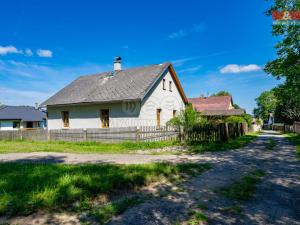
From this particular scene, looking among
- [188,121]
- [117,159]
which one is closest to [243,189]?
[117,159]

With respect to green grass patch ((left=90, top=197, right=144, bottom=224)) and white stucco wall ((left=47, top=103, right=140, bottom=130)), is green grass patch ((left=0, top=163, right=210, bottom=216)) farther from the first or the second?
white stucco wall ((left=47, top=103, right=140, bottom=130))

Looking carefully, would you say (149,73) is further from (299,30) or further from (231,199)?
(231,199)

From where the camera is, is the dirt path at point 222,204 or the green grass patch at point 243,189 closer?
the dirt path at point 222,204

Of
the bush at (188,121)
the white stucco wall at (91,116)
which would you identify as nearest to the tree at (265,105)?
the bush at (188,121)

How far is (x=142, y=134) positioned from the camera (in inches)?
666

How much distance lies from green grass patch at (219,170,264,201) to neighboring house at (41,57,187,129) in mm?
11474

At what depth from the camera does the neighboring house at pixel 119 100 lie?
736 inches

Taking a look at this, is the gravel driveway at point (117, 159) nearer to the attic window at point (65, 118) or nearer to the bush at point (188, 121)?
the bush at point (188, 121)

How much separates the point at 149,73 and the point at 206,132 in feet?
26.3

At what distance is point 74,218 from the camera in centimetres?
414

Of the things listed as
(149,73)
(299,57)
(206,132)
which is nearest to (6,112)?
(149,73)

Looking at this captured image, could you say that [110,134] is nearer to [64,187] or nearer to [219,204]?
[64,187]

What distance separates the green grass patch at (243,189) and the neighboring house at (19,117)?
145ft

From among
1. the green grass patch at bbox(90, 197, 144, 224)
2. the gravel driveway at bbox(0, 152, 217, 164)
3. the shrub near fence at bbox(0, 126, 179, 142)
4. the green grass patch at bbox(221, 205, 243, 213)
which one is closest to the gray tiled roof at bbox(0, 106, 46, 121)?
the shrub near fence at bbox(0, 126, 179, 142)
